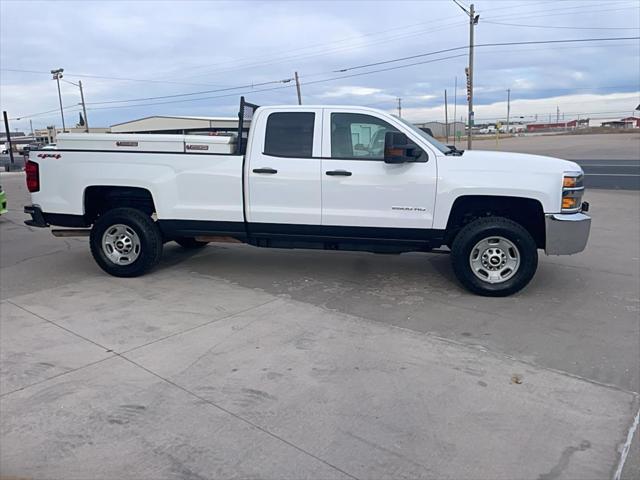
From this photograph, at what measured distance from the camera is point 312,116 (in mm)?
6258

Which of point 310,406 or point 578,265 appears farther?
point 578,265

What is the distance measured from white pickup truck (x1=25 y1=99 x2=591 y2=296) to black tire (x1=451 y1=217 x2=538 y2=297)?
11 mm

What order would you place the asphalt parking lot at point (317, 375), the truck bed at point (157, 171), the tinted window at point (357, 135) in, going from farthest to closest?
the truck bed at point (157, 171) < the tinted window at point (357, 135) < the asphalt parking lot at point (317, 375)

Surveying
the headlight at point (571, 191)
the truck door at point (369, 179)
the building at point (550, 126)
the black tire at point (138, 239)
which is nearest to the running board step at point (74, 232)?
the black tire at point (138, 239)

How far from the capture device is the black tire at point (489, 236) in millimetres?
5812

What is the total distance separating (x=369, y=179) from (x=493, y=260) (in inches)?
63.4

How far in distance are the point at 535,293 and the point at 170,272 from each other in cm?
447

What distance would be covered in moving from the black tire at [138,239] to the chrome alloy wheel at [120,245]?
0.09 feet

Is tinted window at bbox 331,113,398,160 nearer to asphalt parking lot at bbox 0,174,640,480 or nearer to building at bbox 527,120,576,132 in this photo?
asphalt parking lot at bbox 0,174,640,480

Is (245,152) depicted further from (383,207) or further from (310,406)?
(310,406)

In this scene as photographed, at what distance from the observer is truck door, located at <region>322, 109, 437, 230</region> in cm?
594

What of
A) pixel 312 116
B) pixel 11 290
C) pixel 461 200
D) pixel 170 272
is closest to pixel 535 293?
pixel 461 200

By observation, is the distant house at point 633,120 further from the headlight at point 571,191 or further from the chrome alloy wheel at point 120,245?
the chrome alloy wheel at point 120,245

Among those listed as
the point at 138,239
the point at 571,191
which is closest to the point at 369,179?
the point at 571,191
